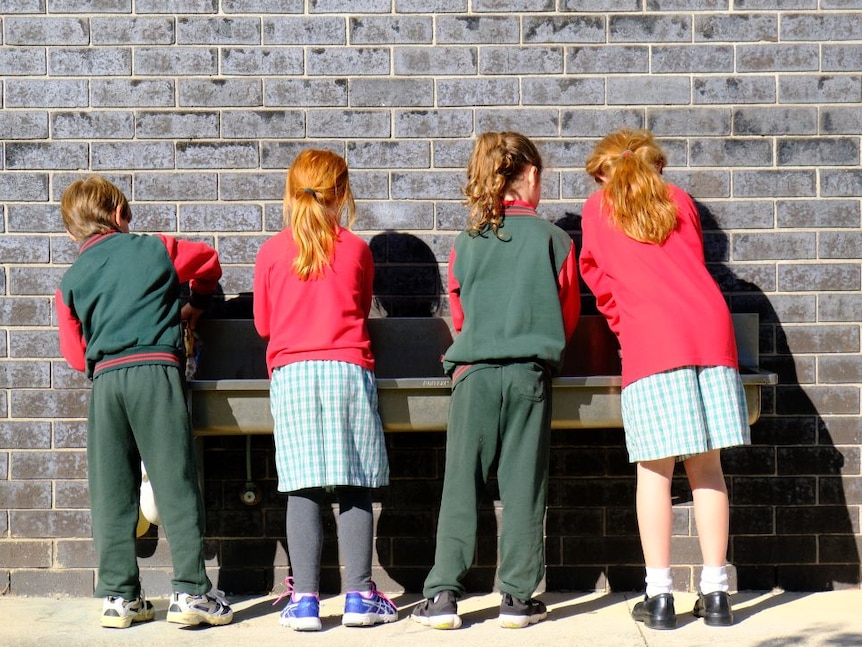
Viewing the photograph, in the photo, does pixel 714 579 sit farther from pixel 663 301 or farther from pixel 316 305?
pixel 316 305

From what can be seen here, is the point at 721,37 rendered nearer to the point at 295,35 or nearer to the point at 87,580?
the point at 295,35

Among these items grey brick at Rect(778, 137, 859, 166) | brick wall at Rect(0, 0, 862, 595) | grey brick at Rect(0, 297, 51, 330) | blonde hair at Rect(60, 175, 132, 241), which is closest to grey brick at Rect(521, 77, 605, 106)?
brick wall at Rect(0, 0, 862, 595)

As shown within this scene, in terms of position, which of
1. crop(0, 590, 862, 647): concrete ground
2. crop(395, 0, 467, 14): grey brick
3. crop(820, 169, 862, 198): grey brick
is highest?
crop(395, 0, 467, 14): grey brick

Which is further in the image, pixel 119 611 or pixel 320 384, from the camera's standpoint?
pixel 119 611

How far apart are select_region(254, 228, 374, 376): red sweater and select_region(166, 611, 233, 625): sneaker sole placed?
3.00 feet

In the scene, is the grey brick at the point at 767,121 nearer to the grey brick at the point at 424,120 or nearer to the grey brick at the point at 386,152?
the grey brick at the point at 424,120

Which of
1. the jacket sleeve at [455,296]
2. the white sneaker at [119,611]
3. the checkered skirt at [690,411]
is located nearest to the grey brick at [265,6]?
the jacket sleeve at [455,296]

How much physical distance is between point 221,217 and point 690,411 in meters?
2.03

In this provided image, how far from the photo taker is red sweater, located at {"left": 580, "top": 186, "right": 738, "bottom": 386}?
4.00 m

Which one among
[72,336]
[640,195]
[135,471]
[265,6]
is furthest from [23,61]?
[640,195]

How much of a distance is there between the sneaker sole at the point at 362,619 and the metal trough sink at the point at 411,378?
2.20 ft

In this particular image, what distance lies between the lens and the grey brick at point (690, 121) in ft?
15.5

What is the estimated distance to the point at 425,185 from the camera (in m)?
4.73

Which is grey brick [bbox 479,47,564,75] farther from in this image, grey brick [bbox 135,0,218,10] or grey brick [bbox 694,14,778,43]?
grey brick [bbox 135,0,218,10]
